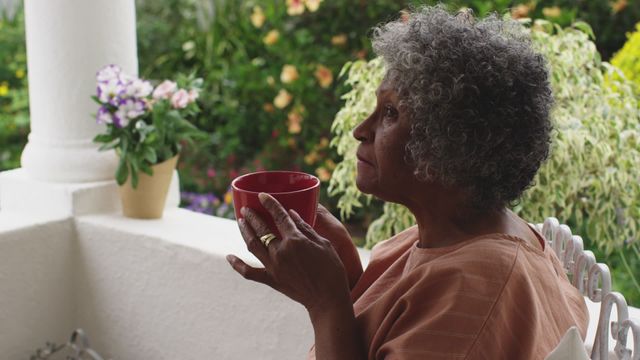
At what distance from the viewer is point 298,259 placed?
53.8 inches

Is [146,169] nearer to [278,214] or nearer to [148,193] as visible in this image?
[148,193]

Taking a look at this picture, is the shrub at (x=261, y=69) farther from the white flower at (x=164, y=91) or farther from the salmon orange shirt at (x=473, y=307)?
the salmon orange shirt at (x=473, y=307)

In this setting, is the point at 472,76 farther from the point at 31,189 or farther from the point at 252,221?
the point at 31,189

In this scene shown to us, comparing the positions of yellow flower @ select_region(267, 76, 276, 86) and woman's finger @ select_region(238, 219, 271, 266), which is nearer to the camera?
woman's finger @ select_region(238, 219, 271, 266)

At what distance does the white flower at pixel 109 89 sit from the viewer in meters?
2.92

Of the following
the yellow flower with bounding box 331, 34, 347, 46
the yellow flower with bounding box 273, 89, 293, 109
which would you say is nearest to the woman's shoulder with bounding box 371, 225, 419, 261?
the yellow flower with bounding box 273, 89, 293, 109

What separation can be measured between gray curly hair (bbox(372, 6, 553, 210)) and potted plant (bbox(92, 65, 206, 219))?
5.38 feet

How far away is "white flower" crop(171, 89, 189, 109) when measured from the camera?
2980mm

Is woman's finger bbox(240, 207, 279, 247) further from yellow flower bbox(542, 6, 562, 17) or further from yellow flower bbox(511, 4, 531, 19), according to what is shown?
yellow flower bbox(542, 6, 562, 17)

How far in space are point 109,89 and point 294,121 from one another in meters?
1.91

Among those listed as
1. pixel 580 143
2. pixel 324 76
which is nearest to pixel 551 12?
pixel 324 76

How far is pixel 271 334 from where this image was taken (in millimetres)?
2609

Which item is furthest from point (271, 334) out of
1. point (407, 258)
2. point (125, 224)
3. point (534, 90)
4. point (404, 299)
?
point (534, 90)

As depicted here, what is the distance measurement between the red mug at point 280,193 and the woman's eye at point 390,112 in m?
0.17
